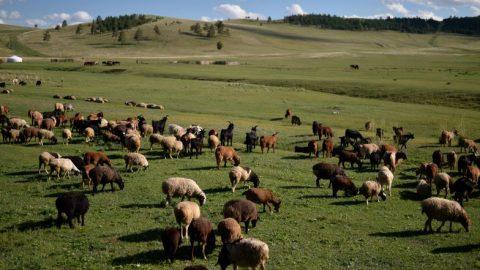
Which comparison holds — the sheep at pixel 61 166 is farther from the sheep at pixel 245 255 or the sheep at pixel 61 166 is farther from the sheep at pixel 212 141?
the sheep at pixel 245 255

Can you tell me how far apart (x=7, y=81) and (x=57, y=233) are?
5896 cm

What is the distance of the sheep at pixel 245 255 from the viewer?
511 inches

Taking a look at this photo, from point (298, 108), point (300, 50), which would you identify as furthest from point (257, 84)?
point (300, 50)

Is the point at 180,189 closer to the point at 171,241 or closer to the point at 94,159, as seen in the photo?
the point at 171,241

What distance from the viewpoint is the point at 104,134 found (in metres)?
31.5

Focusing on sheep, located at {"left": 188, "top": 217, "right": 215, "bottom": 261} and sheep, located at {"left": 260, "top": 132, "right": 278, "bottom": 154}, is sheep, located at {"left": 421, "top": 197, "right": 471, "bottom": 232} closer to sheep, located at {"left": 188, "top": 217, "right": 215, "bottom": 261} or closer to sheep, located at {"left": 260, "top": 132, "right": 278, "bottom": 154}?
sheep, located at {"left": 188, "top": 217, "right": 215, "bottom": 261}

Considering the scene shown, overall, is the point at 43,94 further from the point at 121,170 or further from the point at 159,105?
the point at 121,170

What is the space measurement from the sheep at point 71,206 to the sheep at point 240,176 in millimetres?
7605

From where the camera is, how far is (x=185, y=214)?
1551 cm

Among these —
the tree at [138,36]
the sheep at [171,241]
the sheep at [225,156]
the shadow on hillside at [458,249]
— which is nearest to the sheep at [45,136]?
the sheep at [225,156]

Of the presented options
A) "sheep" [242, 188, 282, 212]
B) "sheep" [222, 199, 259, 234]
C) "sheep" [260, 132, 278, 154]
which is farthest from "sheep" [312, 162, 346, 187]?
"sheep" [260, 132, 278, 154]

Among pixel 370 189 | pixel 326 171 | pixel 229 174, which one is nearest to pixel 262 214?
pixel 229 174

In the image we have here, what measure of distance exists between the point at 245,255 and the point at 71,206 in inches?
278

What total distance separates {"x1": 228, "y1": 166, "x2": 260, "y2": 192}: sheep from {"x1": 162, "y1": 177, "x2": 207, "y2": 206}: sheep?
2864 mm
